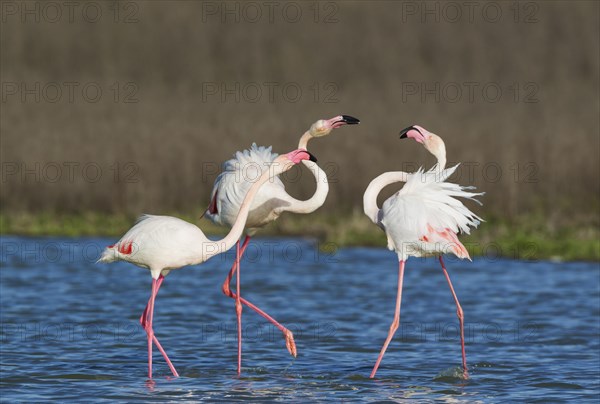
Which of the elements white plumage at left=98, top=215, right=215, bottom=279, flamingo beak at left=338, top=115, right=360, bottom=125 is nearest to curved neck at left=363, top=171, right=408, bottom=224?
flamingo beak at left=338, top=115, right=360, bottom=125

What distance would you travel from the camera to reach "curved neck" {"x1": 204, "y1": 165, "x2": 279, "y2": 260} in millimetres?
8320

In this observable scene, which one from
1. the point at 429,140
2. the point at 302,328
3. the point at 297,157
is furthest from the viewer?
the point at 302,328

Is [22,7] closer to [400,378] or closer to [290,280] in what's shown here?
[290,280]

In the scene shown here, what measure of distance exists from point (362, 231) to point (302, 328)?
514 cm

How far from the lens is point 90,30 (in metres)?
33.1

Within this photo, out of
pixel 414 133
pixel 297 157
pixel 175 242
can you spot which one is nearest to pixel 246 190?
pixel 175 242

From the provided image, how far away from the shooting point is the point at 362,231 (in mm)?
16016

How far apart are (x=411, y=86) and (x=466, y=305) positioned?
15.6 metres

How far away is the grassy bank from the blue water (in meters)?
0.22

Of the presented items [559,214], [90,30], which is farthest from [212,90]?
[559,214]

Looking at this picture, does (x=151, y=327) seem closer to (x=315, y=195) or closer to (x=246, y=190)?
(x=246, y=190)

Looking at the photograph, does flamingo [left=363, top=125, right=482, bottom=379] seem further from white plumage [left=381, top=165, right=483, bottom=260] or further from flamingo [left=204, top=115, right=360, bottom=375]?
flamingo [left=204, top=115, right=360, bottom=375]

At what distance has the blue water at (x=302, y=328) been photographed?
27.9 feet

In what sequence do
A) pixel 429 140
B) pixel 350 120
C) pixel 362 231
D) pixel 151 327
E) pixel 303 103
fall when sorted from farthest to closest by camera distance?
pixel 303 103, pixel 362 231, pixel 151 327, pixel 429 140, pixel 350 120
